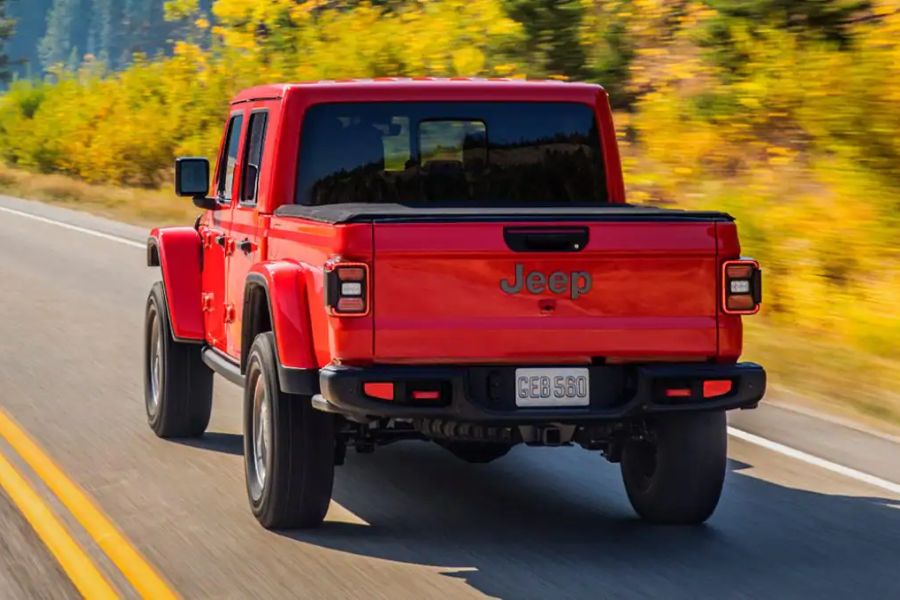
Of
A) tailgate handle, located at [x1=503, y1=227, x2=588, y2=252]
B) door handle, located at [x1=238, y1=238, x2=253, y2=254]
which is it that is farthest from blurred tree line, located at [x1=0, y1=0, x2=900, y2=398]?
tailgate handle, located at [x1=503, y1=227, x2=588, y2=252]

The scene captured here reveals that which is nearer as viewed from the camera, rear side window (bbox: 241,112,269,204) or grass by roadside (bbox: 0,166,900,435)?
rear side window (bbox: 241,112,269,204)

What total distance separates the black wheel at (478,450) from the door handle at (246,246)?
1.36 meters

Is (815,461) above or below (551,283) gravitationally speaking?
below

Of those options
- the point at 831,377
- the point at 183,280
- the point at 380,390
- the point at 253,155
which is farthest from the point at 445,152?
the point at 831,377

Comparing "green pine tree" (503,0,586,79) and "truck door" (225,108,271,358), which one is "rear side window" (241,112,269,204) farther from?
"green pine tree" (503,0,586,79)

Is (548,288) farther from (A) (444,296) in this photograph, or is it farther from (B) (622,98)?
(B) (622,98)

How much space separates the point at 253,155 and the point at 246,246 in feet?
1.89

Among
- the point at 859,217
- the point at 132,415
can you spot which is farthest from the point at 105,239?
the point at 132,415

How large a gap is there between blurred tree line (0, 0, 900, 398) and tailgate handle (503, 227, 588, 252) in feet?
21.0

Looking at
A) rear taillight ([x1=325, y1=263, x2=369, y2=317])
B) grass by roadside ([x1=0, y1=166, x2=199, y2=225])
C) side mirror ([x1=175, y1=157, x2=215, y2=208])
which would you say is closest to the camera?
rear taillight ([x1=325, y1=263, x2=369, y2=317])

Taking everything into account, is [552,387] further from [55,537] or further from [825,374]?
[825,374]

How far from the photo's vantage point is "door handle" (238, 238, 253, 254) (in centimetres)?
813

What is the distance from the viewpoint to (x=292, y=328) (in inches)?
275

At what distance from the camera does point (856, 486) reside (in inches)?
331
